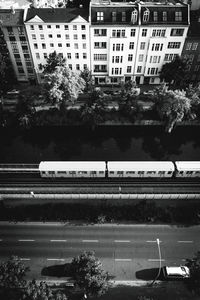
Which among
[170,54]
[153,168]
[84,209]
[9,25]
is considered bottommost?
[84,209]

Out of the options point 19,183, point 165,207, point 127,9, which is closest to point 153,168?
point 165,207

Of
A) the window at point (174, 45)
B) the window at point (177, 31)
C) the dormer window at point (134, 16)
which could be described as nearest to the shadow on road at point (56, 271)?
the dormer window at point (134, 16)

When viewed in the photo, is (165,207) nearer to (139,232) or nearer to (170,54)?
(139,232)

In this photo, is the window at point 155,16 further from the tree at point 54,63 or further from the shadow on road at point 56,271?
the shadow on road at point 56,271

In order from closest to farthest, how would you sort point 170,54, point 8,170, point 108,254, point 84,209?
point 108,254 < point 84,209 < point 8,170 < point 170,54

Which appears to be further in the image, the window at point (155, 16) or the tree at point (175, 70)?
the tree at point (175, 70)

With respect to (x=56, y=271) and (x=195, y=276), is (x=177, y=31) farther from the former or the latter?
(x=56, y=271)
